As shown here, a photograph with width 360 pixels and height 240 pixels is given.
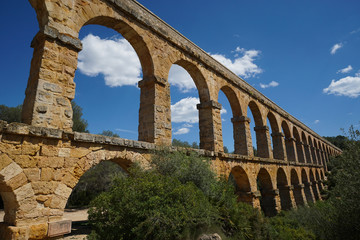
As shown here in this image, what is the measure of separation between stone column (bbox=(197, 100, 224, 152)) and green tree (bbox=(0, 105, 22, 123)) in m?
13.5

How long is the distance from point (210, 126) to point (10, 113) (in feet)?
48.9

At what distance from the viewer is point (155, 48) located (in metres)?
7.11

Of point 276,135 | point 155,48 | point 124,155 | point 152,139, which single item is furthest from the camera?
point 276,135

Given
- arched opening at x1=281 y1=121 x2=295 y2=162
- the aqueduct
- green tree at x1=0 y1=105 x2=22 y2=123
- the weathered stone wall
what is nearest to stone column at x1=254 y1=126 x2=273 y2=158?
the aqueduct

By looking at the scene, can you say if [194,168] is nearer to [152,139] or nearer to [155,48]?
[152,139]

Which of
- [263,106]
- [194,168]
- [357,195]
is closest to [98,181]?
[263,106]

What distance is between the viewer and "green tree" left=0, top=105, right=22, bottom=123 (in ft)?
51.2

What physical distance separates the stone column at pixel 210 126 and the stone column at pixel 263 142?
4.65 meters

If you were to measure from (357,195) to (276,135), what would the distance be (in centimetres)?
805

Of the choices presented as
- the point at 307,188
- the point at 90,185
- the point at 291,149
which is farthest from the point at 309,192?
the point at 90,185

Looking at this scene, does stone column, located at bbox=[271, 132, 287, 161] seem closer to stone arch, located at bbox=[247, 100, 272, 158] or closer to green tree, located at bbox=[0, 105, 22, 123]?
stone arch, located at bbox=[247, 100, 272, 158]

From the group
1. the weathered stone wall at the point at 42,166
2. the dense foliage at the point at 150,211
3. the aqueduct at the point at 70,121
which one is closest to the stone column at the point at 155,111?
the aqueduct at the point at 70,121

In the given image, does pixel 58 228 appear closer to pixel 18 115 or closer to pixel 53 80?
pixel 53 80

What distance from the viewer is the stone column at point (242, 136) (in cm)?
1031
